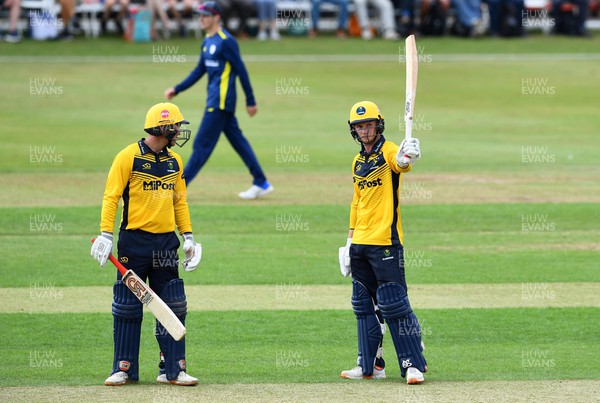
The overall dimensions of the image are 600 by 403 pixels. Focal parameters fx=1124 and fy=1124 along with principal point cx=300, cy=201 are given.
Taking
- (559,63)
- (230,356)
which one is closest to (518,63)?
(559,63)

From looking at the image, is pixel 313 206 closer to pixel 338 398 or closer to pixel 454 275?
pixel 454 275

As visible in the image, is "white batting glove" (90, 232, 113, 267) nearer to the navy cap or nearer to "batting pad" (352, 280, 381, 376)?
"batting pad" (352, 280, 381, 376)

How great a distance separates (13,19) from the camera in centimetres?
3253

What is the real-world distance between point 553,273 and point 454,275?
1.17m

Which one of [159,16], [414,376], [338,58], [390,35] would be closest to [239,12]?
[159,16]

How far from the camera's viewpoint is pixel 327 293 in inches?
493

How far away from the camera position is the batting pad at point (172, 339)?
8992 mm

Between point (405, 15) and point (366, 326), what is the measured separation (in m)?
26.6

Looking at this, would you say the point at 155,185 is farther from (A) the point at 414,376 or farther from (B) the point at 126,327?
(A) the point at 414,376

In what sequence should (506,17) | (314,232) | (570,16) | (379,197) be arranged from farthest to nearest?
(570,16), (506,17), (314,232), (379,197)

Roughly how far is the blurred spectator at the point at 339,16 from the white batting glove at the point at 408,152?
2635 centimetres

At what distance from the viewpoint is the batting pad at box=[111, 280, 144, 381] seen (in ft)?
29.4

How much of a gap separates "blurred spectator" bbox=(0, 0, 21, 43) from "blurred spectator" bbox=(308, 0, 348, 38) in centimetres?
894

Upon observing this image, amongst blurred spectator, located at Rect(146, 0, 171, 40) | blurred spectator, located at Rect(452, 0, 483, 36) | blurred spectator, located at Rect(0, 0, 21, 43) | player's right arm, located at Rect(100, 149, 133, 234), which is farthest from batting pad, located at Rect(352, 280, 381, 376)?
blurred spectator, located at Rect(452, 0, 483, 36)
